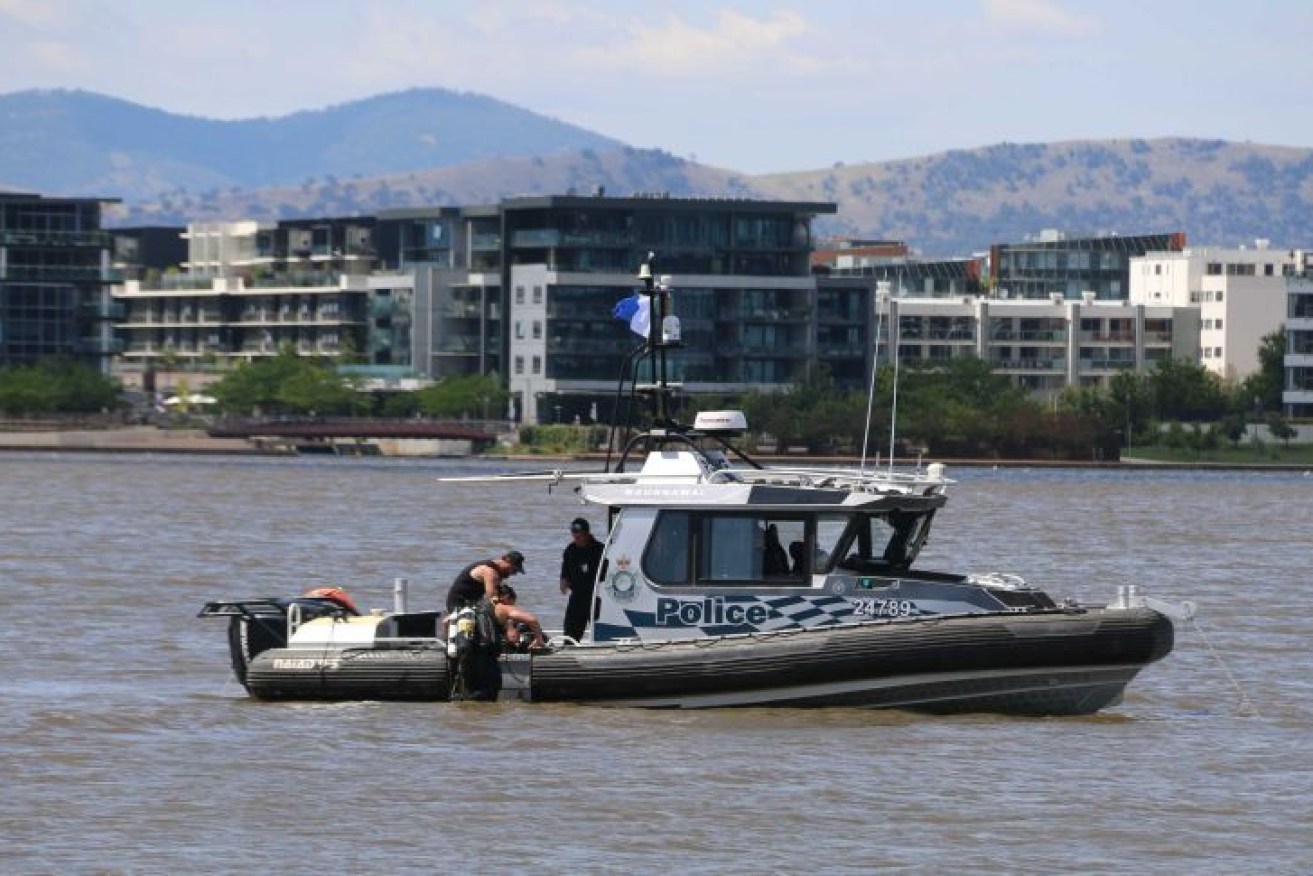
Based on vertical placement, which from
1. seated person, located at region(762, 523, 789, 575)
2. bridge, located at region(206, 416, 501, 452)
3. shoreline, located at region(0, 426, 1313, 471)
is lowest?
shoreline, located at region(0, 426, 1313, 471)

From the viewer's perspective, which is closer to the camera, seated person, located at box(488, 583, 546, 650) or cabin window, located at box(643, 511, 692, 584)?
cabin window, located at box(643, 511, 692, 584)

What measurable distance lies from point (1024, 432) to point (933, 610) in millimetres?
161671

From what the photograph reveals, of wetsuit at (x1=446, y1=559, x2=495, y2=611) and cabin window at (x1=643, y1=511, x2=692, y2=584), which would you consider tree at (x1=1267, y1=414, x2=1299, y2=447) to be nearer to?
cabin window at (x1=643, y1=511, x2=692, y2=584)

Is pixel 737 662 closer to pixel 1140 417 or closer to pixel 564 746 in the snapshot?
pixel 564 746

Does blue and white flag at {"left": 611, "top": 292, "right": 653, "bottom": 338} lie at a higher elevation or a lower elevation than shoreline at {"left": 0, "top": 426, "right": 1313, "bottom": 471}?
higher

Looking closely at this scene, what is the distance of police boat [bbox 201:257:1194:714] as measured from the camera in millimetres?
30844

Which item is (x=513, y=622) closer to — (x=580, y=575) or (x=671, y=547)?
(x=580, y=575)

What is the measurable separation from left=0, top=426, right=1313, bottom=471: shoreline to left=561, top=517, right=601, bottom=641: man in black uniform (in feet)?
475

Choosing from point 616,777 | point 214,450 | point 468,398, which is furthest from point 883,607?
point 468,398

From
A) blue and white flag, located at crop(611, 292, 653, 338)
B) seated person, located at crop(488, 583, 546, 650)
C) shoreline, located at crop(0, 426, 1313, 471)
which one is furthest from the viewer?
shoreline, located at crop(0, 426, 1313, 471)

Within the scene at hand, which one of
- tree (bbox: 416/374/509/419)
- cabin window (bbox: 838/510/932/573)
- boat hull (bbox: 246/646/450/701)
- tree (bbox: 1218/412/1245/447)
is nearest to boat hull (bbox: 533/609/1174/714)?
cabin window (bbox: 838/510/932/573)

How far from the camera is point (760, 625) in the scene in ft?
103

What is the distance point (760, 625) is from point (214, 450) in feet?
526

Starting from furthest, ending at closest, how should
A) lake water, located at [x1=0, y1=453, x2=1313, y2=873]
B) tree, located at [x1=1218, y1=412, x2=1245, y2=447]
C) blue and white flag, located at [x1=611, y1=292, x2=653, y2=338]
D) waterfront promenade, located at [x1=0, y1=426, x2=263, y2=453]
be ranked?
tree, located at [x1=1218, y1=412, x2=1245, y2=447] → waterfront promenade, located at [x1=0, y1=426, x2=263, y2=453] → blue and white flag, located at [x1=611, y1=292, x2=653, y2=338] → lake water, located at [x1=0, y1=453, x2=1313, y2=873]
